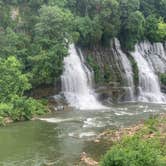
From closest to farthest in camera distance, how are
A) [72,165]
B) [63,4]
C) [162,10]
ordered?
1. [72,165]
2. [63,4]
3. [162,10]

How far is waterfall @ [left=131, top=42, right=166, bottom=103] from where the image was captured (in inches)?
2006

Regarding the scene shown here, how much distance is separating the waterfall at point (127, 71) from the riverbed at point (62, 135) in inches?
198

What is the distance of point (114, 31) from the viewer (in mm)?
52938

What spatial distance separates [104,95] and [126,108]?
445 centimetres

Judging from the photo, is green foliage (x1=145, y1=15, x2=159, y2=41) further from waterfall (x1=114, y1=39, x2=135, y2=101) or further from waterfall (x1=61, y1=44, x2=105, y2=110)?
waterfall (x1=61, y1=44, x2=105, y2=110)

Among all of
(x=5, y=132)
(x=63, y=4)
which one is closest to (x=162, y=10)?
(x=63, y=4)

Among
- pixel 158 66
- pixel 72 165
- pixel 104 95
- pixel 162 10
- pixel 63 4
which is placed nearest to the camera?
pixel 72 165

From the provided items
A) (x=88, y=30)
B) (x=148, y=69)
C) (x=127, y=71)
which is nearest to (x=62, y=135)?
(x=88, y=30)

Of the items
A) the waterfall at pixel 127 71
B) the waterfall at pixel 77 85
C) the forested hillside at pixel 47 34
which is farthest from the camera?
the waterfall at pixel 127 71

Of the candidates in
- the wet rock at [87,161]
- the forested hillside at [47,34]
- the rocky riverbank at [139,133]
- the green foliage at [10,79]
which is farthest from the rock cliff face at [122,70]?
the wet rock at [87,161]

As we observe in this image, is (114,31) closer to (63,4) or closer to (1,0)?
(63,4)

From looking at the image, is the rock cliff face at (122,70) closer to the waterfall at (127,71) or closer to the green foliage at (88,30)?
the waterfall at (127,71)

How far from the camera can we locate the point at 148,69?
54.8 m

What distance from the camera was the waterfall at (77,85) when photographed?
46094mm
